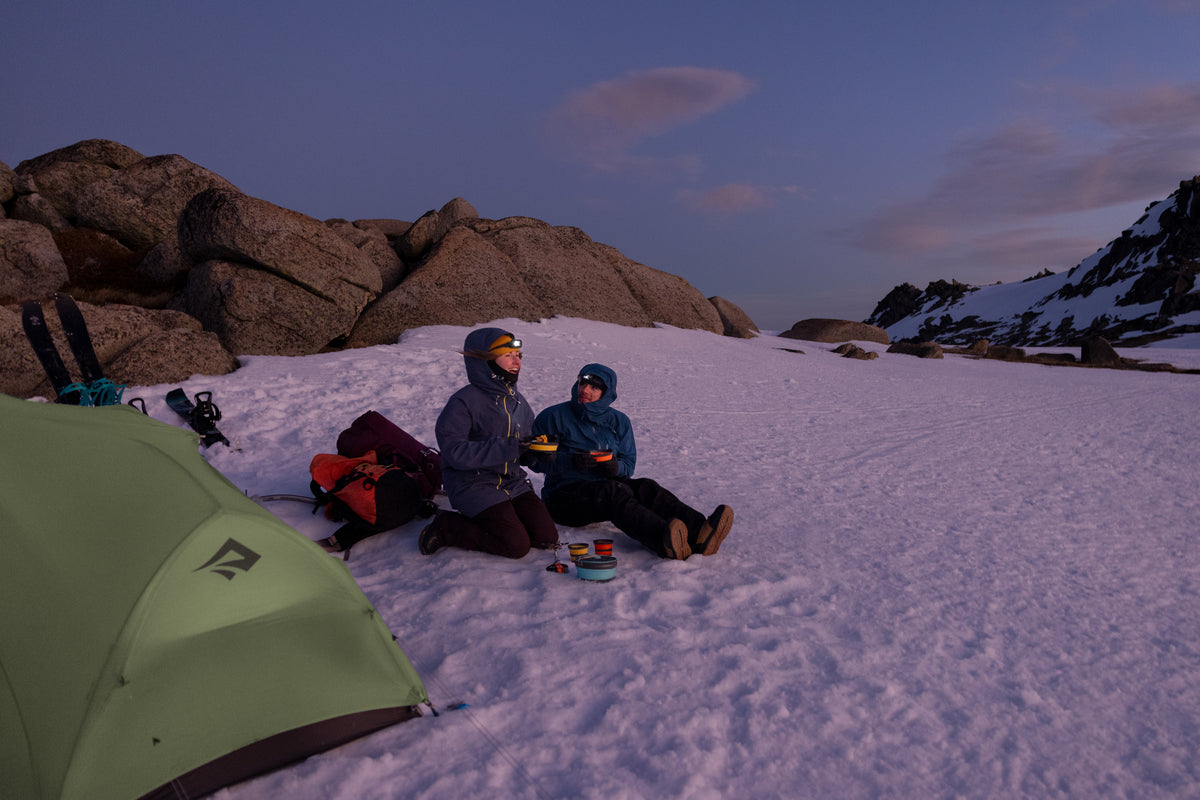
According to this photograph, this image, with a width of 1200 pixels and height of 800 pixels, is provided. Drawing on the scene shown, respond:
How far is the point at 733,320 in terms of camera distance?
2988cm

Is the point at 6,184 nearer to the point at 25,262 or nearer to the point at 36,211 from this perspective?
the point at 36,211

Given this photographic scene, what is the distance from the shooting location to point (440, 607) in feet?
14.3

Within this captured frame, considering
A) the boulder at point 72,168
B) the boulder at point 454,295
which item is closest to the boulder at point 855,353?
the boulder at point 454,295

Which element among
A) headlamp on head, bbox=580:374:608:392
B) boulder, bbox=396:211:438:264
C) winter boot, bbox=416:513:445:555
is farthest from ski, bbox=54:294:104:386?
boulder, bbox=396:211:438:264

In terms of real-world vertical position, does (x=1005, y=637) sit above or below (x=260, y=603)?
below

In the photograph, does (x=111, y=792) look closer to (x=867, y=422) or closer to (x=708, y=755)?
(x=708, y=755)

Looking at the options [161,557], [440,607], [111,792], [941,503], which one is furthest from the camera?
[941,503]

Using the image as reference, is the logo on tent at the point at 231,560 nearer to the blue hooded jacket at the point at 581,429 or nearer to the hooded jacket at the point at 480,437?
the hooded jacket at the point at 480,437

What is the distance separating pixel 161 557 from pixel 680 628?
8.81 ft

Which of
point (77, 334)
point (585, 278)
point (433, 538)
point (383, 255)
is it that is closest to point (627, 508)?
point (433, 538)

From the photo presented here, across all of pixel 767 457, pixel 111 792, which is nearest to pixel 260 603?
pixel 111 792

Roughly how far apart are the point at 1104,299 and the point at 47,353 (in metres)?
92.6

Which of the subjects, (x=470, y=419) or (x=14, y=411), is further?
(x=470, y=419)

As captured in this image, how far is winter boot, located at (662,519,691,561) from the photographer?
198 inches
